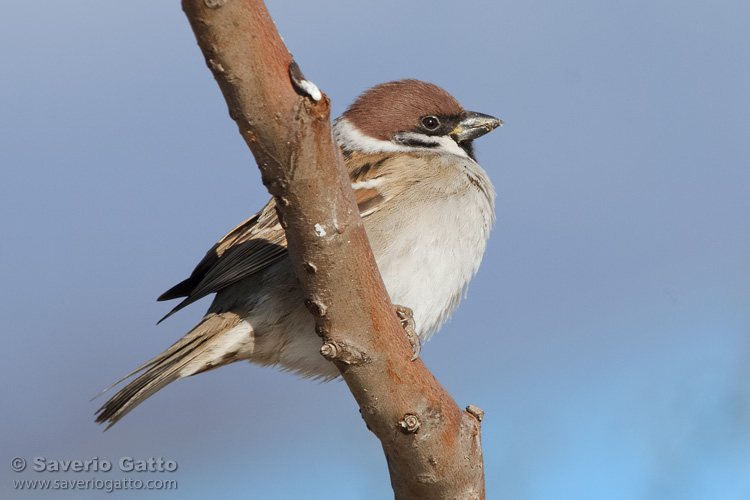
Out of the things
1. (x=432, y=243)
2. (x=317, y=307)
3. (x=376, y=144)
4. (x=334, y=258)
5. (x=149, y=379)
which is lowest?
(x=149, y=379)

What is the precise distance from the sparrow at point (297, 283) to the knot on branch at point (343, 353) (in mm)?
751

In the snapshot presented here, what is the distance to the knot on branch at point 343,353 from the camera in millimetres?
2158

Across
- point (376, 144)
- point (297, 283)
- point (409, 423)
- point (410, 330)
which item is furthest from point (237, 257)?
point (409, 423)

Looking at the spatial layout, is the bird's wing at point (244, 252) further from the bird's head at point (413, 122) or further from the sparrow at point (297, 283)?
the bird's head at point (413, 122)

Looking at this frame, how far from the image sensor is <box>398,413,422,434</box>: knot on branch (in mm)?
2322

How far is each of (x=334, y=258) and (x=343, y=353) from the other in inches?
12.1

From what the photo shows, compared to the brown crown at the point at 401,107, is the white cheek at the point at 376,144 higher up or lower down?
lower down

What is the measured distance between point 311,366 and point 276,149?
1.61m

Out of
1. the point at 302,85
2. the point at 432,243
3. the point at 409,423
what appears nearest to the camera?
the point at 302,85

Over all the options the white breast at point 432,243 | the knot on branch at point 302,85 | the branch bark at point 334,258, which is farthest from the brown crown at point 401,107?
the knot on branch at point 302,85

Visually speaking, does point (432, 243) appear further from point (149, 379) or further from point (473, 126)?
point (149, 379)

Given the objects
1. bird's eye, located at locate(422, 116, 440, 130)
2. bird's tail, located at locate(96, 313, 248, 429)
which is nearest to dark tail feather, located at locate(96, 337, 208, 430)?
bird's tail, located at locate(96, 313, 248, 429)

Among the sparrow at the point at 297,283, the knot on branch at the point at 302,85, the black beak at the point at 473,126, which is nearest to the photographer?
the knot on branch at the point at 302,85

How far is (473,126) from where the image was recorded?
3982 millimetres
